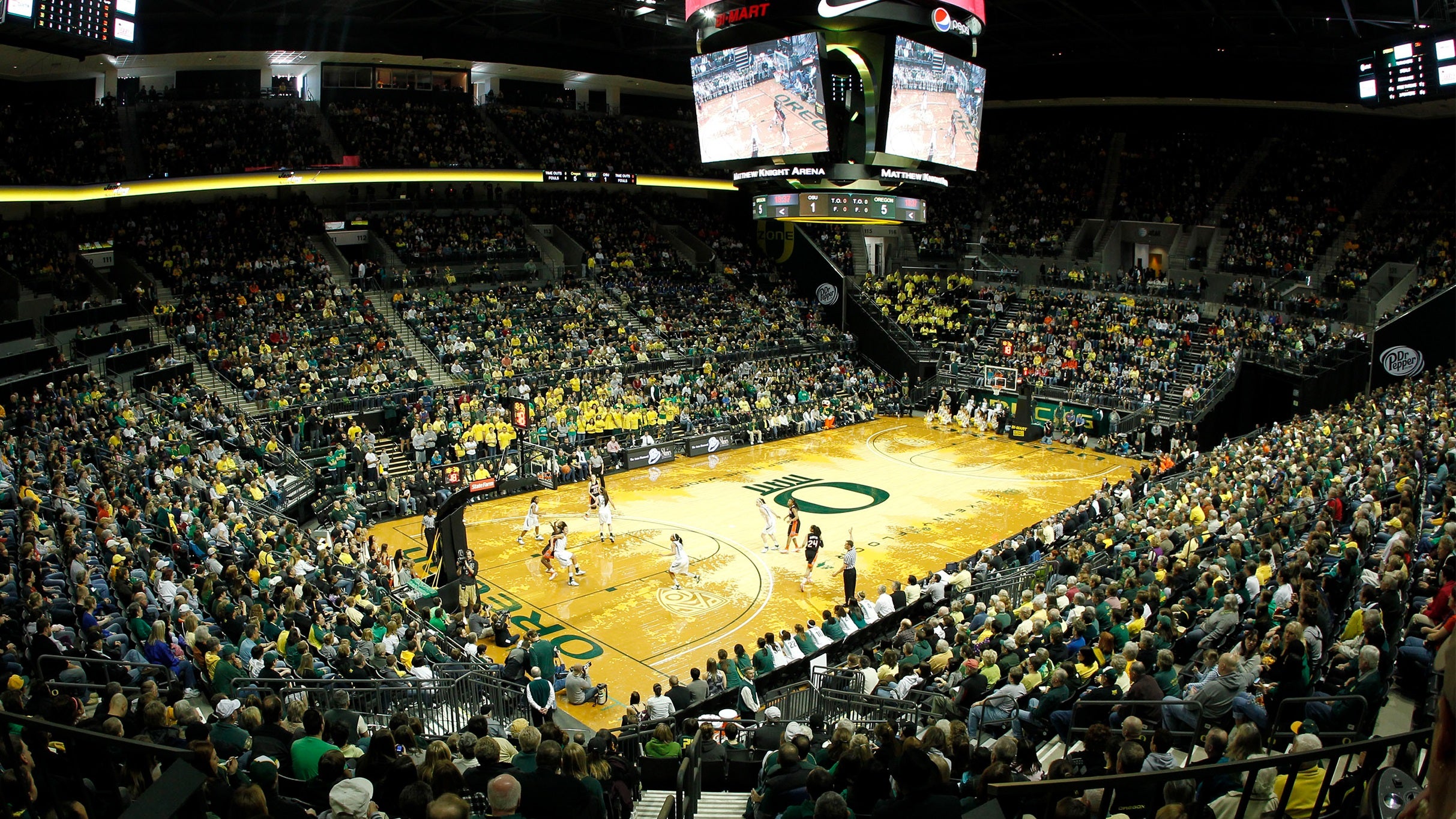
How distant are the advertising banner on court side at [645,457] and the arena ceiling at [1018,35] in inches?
631

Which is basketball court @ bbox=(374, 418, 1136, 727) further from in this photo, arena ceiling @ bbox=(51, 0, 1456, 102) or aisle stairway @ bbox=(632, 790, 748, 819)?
arena ceiling @ bbox=(51, 0, 1456, 102)

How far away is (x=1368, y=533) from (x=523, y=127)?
40653mm

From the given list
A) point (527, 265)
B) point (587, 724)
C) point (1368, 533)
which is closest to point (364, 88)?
point (527, 265)

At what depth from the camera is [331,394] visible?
3150 centimetres

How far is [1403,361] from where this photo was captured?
3394cm

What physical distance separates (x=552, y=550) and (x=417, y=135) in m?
27.7

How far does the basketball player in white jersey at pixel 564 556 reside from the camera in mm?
21828

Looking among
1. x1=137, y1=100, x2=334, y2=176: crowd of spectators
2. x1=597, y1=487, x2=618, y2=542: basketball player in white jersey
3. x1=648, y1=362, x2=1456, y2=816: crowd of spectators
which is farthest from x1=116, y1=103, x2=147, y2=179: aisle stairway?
x1=648, y1=362, x2=1456, y2=816: crowd of spectators

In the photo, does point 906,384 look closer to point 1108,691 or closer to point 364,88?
point 364,88

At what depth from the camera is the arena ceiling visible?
35375 mm

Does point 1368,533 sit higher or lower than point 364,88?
lower

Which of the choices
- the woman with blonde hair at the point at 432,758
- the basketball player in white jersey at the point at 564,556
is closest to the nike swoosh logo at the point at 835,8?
the basketball player in white jersey at the point at 564,556

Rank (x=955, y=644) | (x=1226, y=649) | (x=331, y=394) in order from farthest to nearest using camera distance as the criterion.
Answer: (x=331, y=394), (x=955, y=644), (x=1226, y=649)

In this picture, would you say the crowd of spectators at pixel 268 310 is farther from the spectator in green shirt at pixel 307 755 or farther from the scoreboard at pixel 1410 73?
the scoreboard at pixel 1410 73
